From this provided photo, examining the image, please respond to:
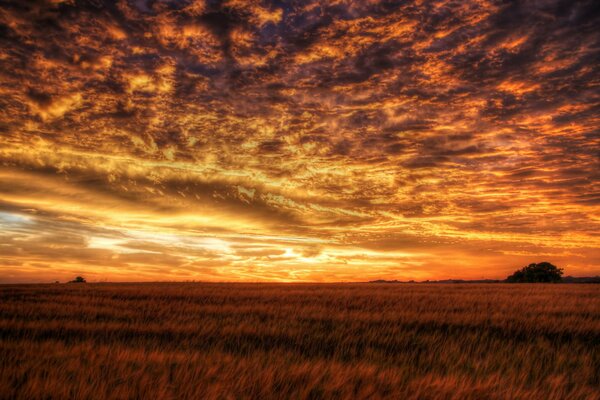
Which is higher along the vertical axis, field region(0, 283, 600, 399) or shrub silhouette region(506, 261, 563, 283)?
shrub silhouette region(506, 261, 563, 283)

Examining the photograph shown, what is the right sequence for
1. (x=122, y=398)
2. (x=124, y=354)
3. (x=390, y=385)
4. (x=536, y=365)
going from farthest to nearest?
(x=536, y=365) < (x=124, y=354) < (x=390, y=385) < (x=122, y=398)

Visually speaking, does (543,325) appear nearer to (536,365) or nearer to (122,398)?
(536,365)

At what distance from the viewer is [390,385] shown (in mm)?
4270

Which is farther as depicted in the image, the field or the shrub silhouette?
the shrub silhouette

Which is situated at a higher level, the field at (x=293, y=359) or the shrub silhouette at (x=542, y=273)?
the shrub silhouette at (x=542, y=273)

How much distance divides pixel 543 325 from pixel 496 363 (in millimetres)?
5467

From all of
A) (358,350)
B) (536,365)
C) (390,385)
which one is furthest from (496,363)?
(390,385)

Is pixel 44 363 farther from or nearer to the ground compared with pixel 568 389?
farther from the ground

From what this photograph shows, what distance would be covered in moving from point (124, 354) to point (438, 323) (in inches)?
312

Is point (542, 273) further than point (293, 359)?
Yes

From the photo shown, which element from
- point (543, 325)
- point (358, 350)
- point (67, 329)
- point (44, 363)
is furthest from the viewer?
point (543, 325)

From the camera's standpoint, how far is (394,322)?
425 inches

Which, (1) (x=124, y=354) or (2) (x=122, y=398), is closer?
(2) (x=122, y=398)

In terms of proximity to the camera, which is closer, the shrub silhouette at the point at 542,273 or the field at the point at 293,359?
the field at the point at 293,359
